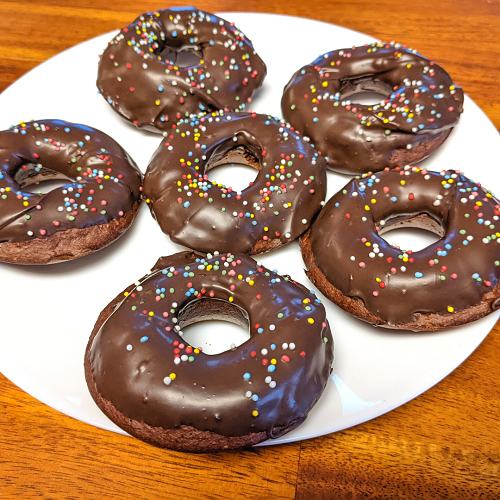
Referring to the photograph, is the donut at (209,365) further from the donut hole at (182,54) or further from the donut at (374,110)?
the donut hole at (182,54)

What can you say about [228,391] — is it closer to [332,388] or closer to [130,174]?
[332,388]

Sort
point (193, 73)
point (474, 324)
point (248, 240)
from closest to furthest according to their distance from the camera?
point (474, 324)
point (248, 240)
point (193, 73)

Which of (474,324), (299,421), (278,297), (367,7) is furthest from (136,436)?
(367,7)

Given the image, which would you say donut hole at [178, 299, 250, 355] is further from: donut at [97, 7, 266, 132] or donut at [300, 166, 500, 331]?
donut at [97, 7, 266, 132]

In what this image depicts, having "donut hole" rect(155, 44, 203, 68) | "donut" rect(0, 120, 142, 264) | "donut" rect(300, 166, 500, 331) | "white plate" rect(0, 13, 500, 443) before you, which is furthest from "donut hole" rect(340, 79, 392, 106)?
"donut" rect(0, 120, 142, 264)

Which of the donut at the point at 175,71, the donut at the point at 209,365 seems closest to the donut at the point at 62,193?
the donut at the point at 175,71
